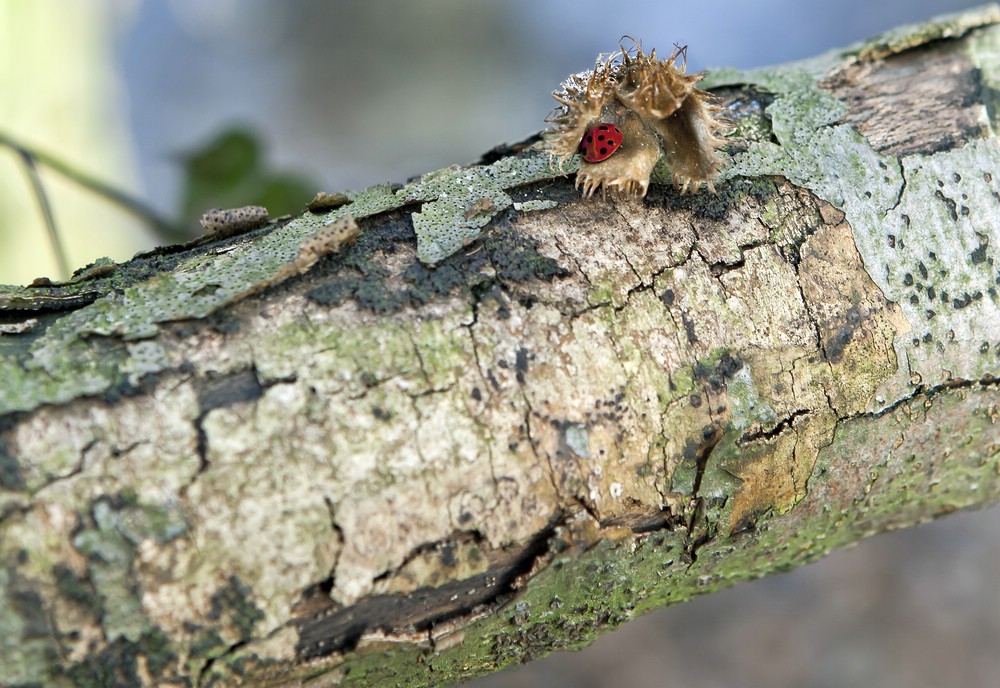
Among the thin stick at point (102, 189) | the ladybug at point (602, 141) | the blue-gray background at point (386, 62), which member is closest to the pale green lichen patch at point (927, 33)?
the ladybug at point (602, 141)

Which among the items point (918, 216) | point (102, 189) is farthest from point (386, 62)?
point (918, 216)

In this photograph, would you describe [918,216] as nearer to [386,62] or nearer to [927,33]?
[927,33]

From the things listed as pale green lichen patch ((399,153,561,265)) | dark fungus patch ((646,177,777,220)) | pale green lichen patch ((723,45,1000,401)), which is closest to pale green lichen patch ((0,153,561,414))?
pale green lichen patch ((399,153,561,265))

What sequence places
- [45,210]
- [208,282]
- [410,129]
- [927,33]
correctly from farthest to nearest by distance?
[410,129], [45,210], [927,33], [208,282]

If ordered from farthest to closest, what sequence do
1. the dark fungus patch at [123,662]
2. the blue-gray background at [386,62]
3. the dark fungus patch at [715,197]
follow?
the blue-gray background at [386,62] → the dark fungus patch at [715,197] → the dark fungus patch at [123,662]

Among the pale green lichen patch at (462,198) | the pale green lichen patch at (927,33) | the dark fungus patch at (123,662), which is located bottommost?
the dark fungus patch at (123,662)

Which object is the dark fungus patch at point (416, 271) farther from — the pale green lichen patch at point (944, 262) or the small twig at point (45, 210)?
the small twig at point (45, 210)

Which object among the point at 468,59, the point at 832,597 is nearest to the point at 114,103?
Result: the point at 468,59
